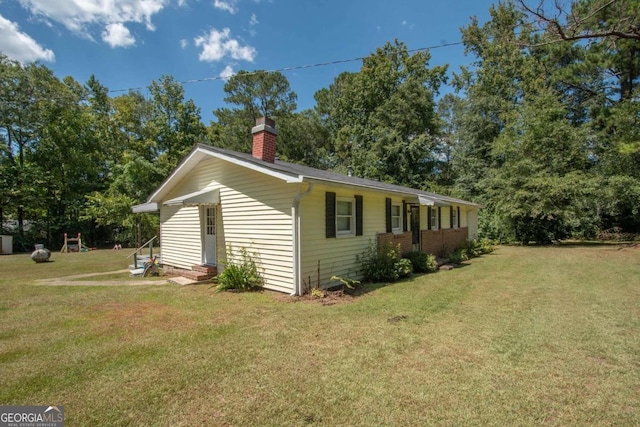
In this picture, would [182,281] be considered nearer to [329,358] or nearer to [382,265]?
[382,265]

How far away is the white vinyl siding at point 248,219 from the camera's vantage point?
278 inches

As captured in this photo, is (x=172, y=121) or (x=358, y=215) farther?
(x=172, y=121)

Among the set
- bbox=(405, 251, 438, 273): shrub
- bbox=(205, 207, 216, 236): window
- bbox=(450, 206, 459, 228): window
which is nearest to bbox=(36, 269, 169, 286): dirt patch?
bbox=(205, 207, 216, 236): window

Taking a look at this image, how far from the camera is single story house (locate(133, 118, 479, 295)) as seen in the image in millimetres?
6957

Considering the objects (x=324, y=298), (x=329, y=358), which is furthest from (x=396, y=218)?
(x=329, y=358)

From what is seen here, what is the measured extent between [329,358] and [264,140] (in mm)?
6752

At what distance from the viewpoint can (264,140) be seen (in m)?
9.02

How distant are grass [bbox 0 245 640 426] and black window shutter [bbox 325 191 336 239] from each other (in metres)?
1.72

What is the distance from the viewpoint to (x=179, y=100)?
90.2 feet

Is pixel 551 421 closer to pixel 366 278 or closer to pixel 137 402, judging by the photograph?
pixel 137 402

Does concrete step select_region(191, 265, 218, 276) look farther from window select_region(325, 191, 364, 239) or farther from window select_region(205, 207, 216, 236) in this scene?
window select_region(325, 191, 364, 239)

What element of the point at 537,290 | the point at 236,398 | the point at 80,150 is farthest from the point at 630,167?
the point at 80,150

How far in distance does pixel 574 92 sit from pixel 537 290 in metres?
22.9

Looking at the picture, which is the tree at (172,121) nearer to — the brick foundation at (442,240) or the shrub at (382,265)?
the brick foundation at (442,240)
